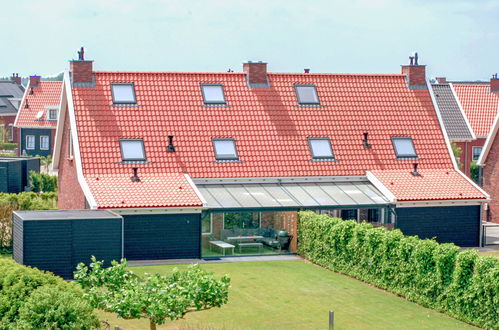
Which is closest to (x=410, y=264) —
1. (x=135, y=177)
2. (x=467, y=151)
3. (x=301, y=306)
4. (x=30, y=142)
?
(x=301, y=306)

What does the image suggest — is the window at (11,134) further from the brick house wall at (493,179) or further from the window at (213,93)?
the brick house wall at (493,179)

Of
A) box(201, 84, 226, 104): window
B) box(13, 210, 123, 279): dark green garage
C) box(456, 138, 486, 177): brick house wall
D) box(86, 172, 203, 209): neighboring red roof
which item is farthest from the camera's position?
box(456, 138, 486, 177): brick house wall

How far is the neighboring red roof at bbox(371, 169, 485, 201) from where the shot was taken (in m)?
Result: 35.4

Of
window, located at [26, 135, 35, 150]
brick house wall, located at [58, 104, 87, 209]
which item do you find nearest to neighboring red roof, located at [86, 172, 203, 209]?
brick house wall, located at [58, 104, 87, 209]

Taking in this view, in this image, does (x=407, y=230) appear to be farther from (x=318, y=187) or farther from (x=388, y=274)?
(x=388, y=274)

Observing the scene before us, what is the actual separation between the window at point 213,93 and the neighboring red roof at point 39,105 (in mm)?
40221

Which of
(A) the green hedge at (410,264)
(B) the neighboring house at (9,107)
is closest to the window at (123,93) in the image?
(A) the green hedge at (410,264)

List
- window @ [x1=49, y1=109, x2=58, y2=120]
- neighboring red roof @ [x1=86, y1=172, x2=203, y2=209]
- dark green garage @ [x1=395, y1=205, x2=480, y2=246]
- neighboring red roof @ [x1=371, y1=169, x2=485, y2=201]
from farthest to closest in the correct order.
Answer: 1. window @ [x1=49, y1=109, x2=58, y2=120]
2. neighboring red roof @ [x1=371, y1=169, x2=485, y2=201]
3. dark green garage @ [x1=395, y1=205, x2=480, y2=246]
4. neighboring red roof @ [x1=86, y1=172, x2=203, y2=209]

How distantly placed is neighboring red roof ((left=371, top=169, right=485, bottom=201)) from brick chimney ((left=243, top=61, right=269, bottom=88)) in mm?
6219

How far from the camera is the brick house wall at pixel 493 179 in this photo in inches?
1752

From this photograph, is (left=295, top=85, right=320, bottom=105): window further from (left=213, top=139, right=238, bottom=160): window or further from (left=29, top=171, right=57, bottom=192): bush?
(left=29, top=171, right=57, bottom=192): bush

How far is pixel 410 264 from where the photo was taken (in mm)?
26797

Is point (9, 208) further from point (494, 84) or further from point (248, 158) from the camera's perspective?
point (494, 84)

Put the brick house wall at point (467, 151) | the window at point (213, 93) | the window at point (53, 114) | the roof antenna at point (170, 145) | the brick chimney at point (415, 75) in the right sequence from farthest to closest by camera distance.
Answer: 1. the window at point (53, 114)
2. the brick house wall at point (467, 151)
3. the brick chimney at point (415, 75)
4. the window at point (213, 93)
5. the roof antenna at point (170, 145)
